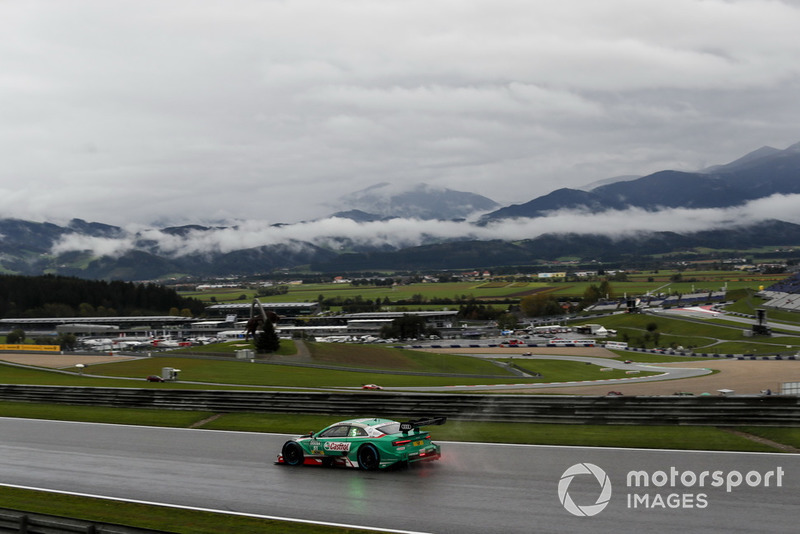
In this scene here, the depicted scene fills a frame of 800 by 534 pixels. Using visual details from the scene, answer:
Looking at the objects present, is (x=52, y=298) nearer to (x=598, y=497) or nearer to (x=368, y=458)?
(x=368, y=458)

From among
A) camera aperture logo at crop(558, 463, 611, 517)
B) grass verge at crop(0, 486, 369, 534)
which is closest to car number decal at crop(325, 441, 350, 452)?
grass verge at crop(0, 486, 369, 534)

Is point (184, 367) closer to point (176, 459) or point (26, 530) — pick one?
point (176, 459)

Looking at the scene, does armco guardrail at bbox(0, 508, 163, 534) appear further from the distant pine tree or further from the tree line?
the tree line

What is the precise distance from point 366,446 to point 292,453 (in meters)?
2.73

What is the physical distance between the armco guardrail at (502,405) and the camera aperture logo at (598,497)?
6.30 metres

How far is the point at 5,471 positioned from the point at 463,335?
447 feet

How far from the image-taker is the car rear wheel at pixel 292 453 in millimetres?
22531

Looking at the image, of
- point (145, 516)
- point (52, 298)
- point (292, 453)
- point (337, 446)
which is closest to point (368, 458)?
point (337, 446)

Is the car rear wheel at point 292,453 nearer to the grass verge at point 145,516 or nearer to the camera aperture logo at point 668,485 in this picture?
the grass verge at point 145,516

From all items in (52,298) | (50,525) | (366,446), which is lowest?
(366,446)

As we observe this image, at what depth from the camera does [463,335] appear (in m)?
156

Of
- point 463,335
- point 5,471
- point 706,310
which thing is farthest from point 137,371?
point 706,310

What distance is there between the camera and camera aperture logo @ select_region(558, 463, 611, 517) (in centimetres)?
1627

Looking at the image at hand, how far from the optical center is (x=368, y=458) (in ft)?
69.9
